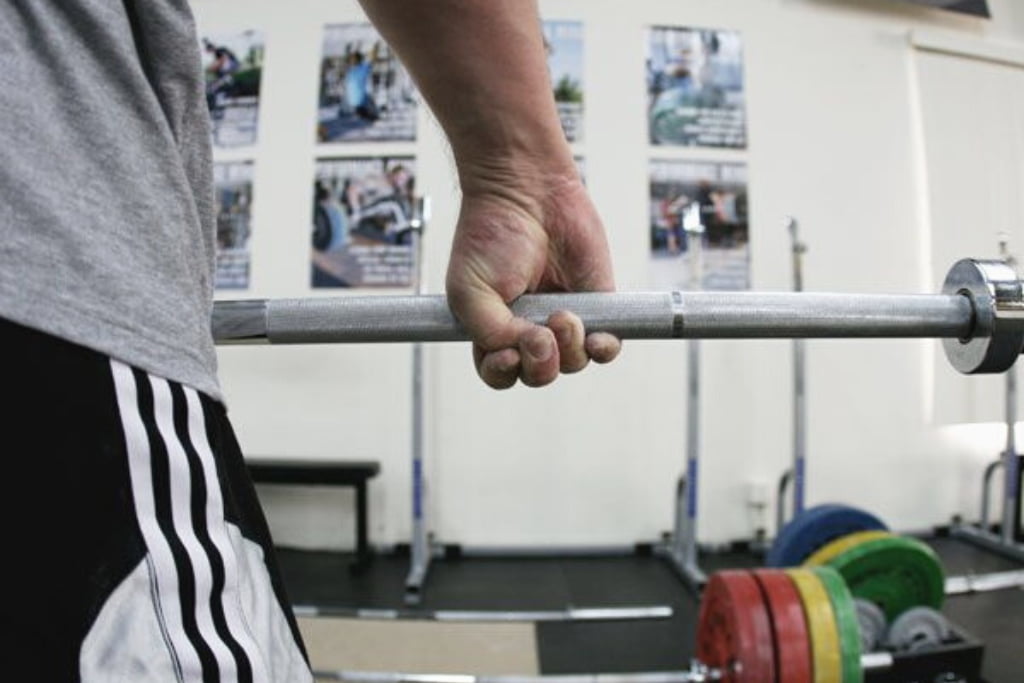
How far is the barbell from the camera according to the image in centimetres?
45

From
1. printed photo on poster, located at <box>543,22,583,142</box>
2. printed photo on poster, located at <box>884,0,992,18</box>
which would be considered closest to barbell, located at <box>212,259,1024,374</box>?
printed photo on poster, located at <box>543,22,583,142</box>

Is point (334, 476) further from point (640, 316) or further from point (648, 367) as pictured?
point (640, 316)

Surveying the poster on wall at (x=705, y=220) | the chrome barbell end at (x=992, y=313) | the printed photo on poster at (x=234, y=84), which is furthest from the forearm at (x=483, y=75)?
the printed photo on poster at (x=234, y=84)

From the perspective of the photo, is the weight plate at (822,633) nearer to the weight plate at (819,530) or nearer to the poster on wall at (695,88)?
the weight plate at (819,530)

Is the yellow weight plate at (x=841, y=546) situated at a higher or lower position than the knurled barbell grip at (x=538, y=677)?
higher

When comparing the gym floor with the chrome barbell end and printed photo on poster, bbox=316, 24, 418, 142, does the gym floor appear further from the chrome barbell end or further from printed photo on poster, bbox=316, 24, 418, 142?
printed photo on poster, bbox=316, 24, 418, 142

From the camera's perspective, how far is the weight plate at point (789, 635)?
3.31 feet

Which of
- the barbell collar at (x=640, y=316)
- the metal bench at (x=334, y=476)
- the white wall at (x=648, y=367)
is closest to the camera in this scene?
the barbell collar at (x=640, y=316)

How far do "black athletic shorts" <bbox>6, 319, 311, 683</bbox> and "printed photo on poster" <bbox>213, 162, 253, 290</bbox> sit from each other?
7.60 ft

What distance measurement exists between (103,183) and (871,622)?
5.37ft

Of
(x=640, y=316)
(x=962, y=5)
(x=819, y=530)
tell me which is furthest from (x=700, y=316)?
(x=962, y=5)

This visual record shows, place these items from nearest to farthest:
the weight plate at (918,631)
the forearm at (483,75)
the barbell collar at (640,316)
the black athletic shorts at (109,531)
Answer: the black athletic shorts at (109,531)
the forearm at (483,75)
the barbell collar at (640,316)
the weight plate at (918,631)

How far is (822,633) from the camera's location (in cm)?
103

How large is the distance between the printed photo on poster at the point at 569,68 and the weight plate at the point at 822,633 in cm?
191
